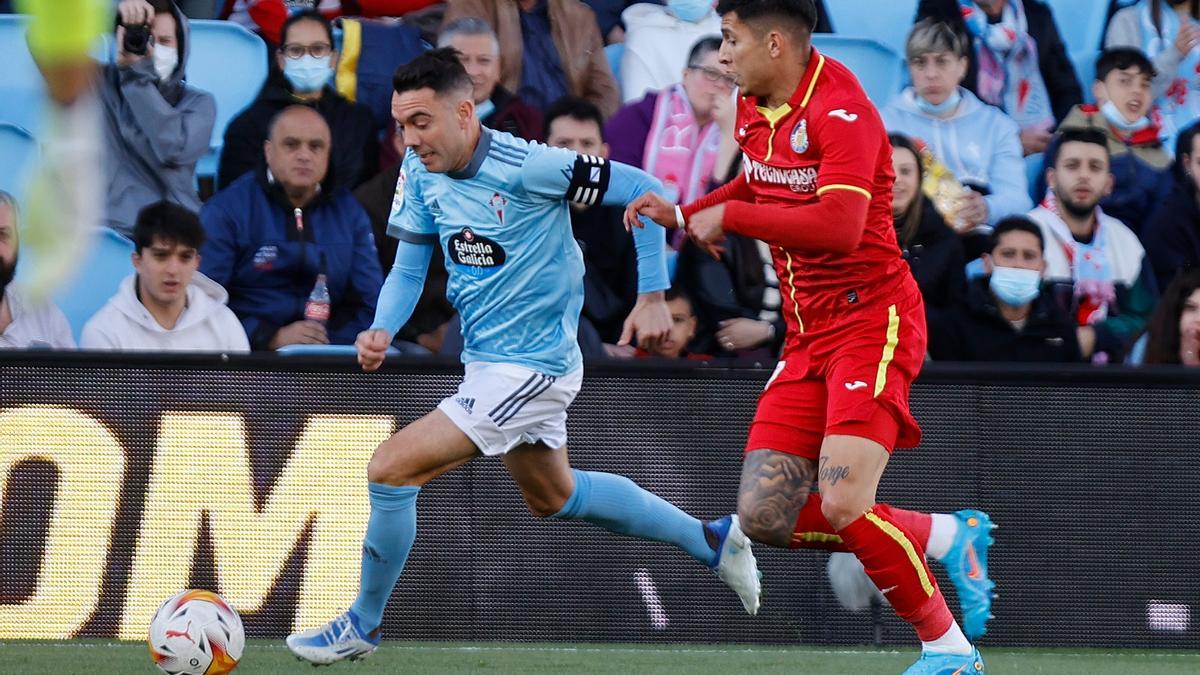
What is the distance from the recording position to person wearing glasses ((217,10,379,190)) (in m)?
8.37

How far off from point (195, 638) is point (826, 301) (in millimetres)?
2153

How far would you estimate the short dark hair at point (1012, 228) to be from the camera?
26.9 feet

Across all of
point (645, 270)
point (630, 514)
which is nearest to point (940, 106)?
point (645, 270)

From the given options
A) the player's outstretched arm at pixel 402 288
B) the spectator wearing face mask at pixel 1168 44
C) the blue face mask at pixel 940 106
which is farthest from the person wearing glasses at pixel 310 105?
the spectator wearing face mask at pixel 1168 44

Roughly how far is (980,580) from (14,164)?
535 centimetres

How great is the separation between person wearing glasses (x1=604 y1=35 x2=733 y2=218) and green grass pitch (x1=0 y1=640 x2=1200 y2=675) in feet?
9.12

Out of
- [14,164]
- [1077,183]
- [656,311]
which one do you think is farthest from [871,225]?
[14,164]

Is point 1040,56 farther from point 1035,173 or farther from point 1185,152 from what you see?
point 1185,152

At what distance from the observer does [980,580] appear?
5.52 m

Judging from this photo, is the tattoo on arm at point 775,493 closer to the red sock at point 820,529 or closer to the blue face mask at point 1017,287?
the red sock at point 820,529

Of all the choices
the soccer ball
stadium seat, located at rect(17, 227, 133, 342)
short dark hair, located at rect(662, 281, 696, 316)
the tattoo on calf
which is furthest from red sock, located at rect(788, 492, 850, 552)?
stadium seat, located at rect(17, 227, 133, 342)

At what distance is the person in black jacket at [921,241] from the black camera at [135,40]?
3607 mm

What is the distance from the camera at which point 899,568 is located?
4.96 metres

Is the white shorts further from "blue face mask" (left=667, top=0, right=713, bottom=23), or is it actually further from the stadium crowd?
"blue face mask" (left=667, top=0, right=713, bottom=23)
